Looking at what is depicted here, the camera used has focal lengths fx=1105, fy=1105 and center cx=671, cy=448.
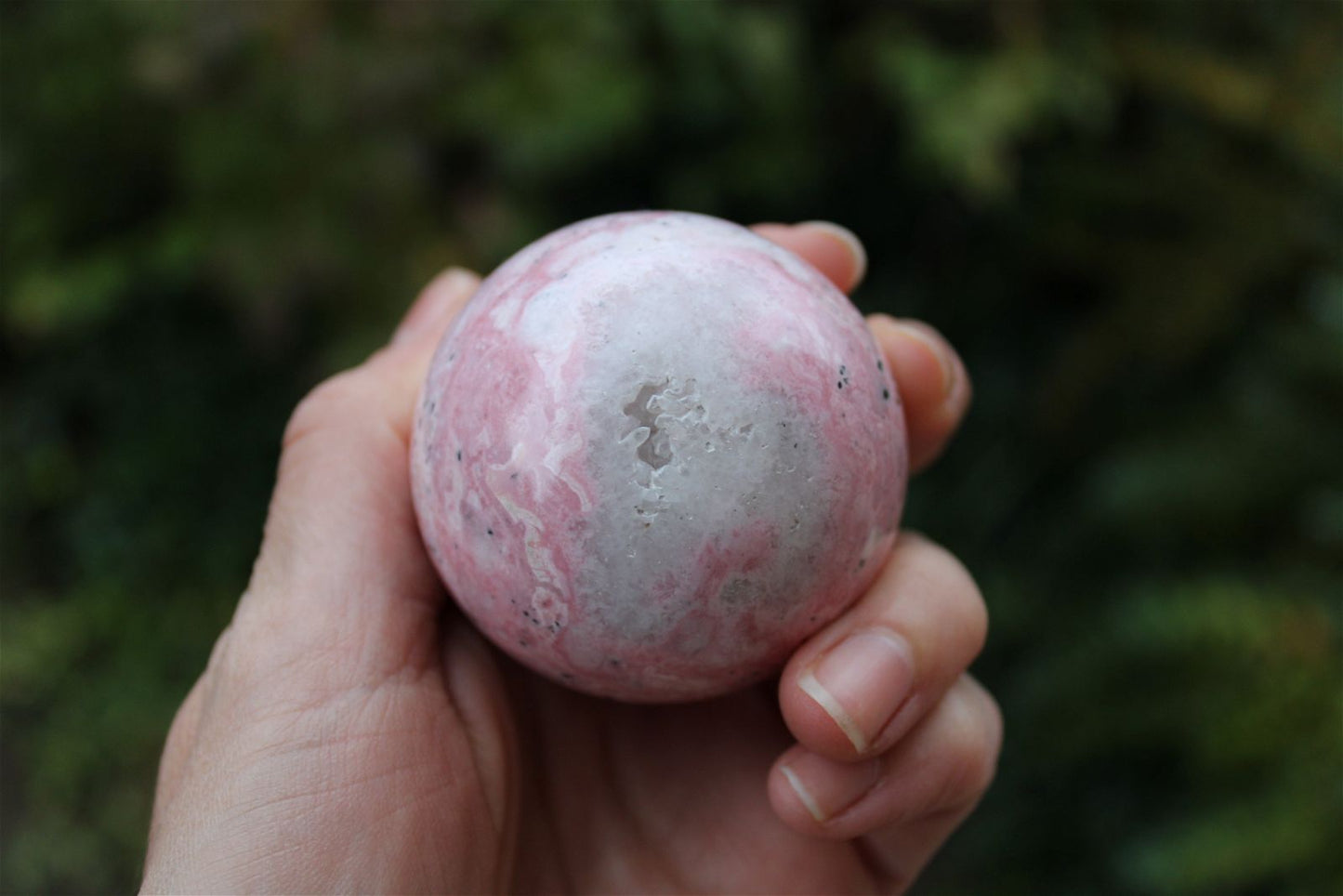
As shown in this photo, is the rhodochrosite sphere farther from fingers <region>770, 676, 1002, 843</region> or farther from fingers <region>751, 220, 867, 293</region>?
fingers <region>751, 220, 867, 293</region>

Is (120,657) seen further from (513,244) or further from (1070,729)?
(1070,729)

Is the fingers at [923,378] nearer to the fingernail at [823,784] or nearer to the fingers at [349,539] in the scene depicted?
the fingernail at [823,784]

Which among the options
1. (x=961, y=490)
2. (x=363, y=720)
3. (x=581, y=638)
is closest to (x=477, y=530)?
(x=581, y=638)

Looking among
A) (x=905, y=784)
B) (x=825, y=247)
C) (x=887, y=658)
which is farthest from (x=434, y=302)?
(x=905, y=784)

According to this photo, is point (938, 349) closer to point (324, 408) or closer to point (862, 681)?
point (862, 681)

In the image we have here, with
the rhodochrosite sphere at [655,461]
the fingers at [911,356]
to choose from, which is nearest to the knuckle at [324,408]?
the rhodochrosite sphere at [655,461]

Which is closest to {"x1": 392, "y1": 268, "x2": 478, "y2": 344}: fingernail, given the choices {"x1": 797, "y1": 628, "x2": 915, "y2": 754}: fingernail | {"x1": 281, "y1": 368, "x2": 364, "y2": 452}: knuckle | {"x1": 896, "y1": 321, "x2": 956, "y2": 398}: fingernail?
{"x1": 281, "y1": 368, "x2": 364, "y2": 452}: knuckle
